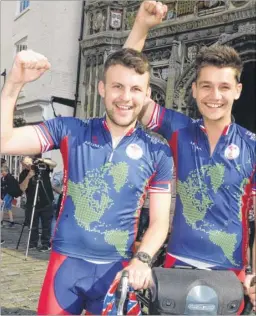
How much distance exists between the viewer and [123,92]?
2203 mm

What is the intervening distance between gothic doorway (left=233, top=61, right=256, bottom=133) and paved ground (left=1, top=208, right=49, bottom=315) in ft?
Result: 20.4

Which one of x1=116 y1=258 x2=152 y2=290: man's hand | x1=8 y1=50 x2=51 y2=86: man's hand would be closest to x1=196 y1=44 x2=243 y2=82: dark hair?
x1=8 y1=50 x2=51 y2=86: man's hand

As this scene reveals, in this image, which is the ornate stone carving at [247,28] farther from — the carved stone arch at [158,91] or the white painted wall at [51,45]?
the white painted wall at [51,45]

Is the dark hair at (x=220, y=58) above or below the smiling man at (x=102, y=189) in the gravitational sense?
above

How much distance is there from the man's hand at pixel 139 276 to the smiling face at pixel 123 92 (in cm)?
80

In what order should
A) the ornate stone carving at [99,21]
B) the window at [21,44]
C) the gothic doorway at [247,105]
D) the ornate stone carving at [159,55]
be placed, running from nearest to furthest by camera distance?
the ornate stone carving at [159,55] → the gothic doorway at [247,105] → the ornate stone carving at [99,21] → the window at [21,44]

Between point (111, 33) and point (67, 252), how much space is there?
30.4ft

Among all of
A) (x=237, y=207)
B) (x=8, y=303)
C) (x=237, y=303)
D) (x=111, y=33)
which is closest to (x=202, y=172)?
(x=237, y=207)

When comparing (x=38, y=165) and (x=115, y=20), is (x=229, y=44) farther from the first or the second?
(x=38, y=165)

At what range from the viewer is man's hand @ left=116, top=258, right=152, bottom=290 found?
1773 mm

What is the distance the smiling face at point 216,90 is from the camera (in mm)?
2344

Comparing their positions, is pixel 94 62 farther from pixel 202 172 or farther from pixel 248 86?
pixel 202 172

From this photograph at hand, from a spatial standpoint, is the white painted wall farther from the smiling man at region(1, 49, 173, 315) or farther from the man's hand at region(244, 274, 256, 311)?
the man's hand at region(244, 274, 256, 311)

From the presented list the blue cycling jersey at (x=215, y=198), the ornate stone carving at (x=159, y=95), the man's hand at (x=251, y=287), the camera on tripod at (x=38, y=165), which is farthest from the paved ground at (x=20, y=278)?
the ornate stone carving at (x=159, y=95)
